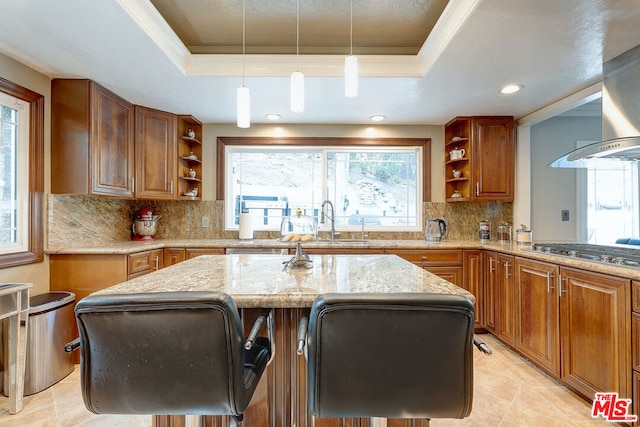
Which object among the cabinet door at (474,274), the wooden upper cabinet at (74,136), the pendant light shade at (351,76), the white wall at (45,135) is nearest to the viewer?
the pendant light shade at (351,76)

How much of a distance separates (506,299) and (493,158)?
1491 millimetres

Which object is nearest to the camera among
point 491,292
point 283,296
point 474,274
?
point 283,296

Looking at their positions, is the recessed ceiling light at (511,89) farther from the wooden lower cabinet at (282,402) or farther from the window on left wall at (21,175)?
the window on left wall at (21,175)

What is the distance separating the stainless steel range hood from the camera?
1.92m

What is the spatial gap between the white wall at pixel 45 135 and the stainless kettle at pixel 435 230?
11.7ft

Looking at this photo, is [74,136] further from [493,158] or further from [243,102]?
[493,158]

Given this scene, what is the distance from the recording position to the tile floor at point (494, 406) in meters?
1.77

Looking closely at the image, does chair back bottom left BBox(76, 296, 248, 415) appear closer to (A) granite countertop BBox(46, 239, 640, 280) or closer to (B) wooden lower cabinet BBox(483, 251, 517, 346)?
(A) granite countertop BBox(46, 239, 640, 280)

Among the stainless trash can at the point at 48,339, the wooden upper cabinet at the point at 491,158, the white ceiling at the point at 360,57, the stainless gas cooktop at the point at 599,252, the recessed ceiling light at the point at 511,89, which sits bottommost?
the stainless trash can at the point at 48,339

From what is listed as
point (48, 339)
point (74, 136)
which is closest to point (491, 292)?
point (48, 339)

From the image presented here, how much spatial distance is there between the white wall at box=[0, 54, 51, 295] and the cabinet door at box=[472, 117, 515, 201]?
12.9 feet

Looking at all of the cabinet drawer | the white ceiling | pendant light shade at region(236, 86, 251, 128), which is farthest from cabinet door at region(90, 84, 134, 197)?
the cabinet drawer

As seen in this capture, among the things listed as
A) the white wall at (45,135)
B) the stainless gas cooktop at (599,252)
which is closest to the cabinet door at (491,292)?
the stainless gas cooktop at (599,252)

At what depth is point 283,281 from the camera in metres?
1.30
